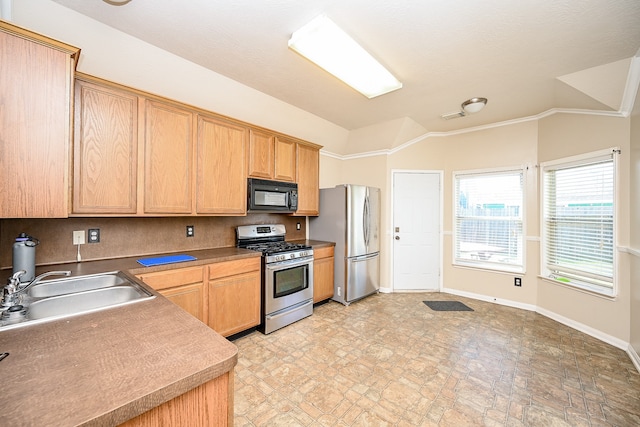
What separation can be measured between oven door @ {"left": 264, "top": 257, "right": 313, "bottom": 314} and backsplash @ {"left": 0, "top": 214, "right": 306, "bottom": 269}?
75 cm

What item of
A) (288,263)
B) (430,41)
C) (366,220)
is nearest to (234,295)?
(288,263)

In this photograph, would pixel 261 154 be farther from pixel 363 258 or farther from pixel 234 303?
pixel 363 258

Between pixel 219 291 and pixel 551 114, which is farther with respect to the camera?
pixel 551 114

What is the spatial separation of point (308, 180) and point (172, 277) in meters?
2.16

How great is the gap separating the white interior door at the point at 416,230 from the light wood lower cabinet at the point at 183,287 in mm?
3070

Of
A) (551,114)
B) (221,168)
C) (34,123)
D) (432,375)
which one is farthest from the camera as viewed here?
(551,114)

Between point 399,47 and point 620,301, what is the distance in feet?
10.8

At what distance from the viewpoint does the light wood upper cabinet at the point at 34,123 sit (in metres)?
1.34

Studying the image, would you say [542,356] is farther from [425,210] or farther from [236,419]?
[236,419]

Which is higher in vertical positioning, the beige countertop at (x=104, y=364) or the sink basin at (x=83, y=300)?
the beige countertop at (x=104, y=364)

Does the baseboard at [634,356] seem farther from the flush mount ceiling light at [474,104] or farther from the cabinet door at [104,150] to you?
the cabinet door at [104,150]

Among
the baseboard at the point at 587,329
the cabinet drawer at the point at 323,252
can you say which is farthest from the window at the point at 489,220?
the cabinet drawer at the point at 323,252

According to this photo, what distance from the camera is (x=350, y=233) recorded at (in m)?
3.74

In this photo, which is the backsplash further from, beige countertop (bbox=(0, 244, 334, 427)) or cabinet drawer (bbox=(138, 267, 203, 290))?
beige countertop (bbox=(0, 244, 334, 427))
